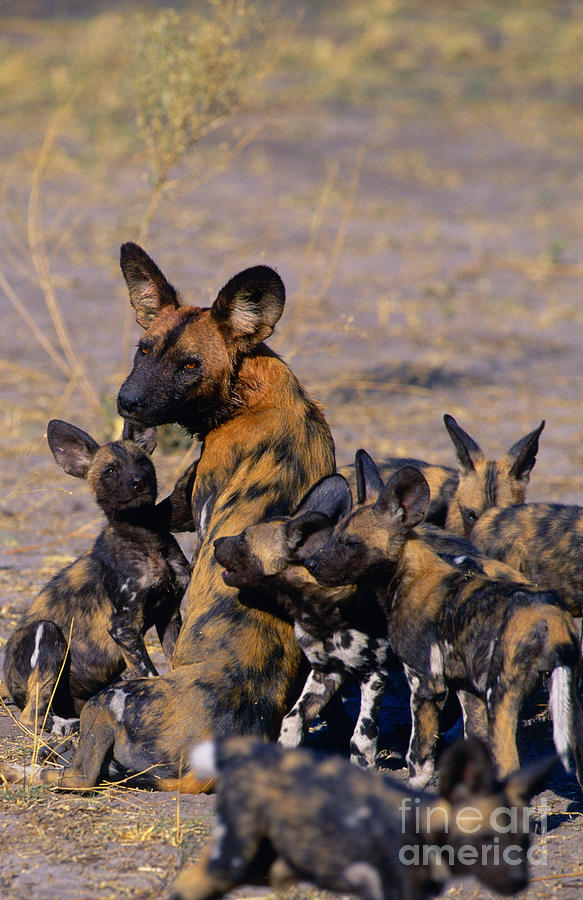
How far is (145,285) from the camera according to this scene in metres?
5.14

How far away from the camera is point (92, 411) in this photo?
31.0 ft

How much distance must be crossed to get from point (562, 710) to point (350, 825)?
4.36 ft

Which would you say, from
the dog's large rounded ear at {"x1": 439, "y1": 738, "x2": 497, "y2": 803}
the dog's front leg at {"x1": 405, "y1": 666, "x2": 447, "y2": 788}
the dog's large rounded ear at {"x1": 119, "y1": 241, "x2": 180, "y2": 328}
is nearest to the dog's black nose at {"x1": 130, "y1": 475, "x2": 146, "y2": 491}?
the dog's large rounded ear at {"x1": 119, "y1": 241, "x2": 180, "y2": 328}

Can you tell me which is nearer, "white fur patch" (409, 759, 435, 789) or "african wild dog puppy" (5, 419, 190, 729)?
"white fur patch" (409, 759, 435, 789)

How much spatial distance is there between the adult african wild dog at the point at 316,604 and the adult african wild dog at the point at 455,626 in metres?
0.10

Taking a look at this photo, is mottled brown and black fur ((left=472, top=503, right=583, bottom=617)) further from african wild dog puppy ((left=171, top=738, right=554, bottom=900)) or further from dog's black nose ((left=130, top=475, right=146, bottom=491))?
african wild dog puppy ((left=171, top=738, right=554, bottom=900))

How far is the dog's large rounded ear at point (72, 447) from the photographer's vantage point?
5.34m

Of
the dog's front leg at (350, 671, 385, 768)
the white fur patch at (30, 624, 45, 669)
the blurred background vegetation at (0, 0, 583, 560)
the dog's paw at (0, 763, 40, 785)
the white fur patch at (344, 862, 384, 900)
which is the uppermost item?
the blurred background vegetation at (0, 0, 583, 560)

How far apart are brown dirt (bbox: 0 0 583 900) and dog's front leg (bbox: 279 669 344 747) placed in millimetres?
394

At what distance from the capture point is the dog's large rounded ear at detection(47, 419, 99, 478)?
5.34 meters

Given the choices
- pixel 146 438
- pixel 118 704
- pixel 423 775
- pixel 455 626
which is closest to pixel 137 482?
pixel 146 438

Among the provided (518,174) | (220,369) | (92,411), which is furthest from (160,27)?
(518,174)

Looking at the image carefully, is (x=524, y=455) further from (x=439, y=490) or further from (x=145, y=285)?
(x=145, y=285)

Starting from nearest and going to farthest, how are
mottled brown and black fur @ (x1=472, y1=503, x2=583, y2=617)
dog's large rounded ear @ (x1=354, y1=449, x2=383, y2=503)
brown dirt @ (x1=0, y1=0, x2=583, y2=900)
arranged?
brown dirt @ (x1=0, y1=0, x2=583, y2=900), dog's large rounded ear @ (x1=354, y1=449, x2=383, y2=503), mottled brown and black fur @ (x1=472, y1=503, x2=583, y2=617)
